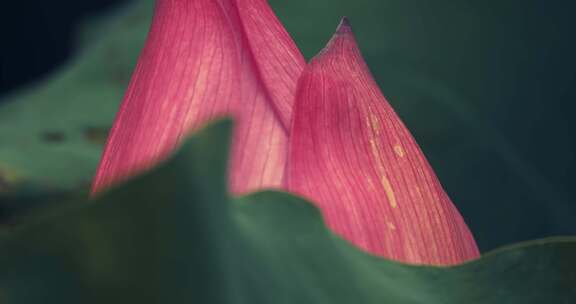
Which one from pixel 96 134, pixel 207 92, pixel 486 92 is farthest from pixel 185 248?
pixel 96 134

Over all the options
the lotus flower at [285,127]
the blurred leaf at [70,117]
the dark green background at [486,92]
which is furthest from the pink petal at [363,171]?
the blurred leaf at [70,117]

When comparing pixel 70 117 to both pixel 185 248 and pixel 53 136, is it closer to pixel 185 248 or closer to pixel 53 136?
pixel 53 136

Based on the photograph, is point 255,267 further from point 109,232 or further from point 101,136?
point 101,136

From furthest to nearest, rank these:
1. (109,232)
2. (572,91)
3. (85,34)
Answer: (85,34), (572,91), (109,232)

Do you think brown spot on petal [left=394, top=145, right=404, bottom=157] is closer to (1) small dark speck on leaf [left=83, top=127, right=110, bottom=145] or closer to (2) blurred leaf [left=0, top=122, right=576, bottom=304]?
(2) blurred leaf [left=0, top=122, right=576, bottom=304]

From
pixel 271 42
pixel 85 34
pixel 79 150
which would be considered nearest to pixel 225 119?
pixel 271 42

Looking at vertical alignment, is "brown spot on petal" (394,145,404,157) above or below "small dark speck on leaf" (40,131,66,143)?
below

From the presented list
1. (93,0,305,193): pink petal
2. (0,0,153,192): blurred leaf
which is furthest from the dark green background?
(93,0,305,193): pink petal
